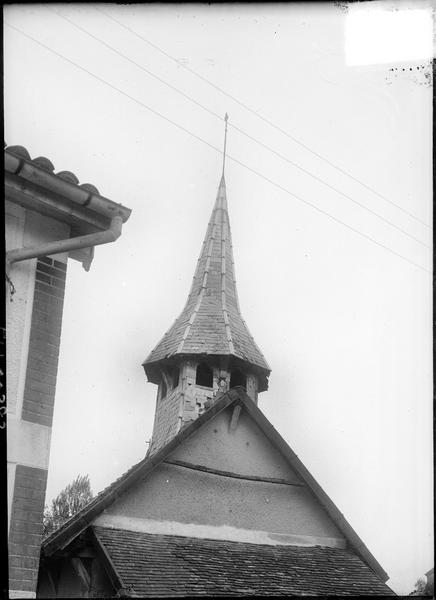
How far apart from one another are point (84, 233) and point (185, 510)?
5.11 meters

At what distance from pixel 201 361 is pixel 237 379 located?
0.94 m

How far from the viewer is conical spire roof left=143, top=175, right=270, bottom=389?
1636cm

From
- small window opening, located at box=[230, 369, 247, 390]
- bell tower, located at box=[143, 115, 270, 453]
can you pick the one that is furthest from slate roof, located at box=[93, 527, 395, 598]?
small window opening, located at box=[230, 369, 247, 390]

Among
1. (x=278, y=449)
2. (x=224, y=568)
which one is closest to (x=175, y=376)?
(x=278, y=449)

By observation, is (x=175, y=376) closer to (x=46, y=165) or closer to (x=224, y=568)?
(x=224, y=568)

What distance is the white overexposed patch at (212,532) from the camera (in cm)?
1034

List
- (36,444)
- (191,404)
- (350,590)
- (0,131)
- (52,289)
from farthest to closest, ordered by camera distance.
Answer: (191,404) → (350,590) → (52,289) → (36,444) → (0,131)

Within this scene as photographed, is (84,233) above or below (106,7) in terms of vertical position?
below

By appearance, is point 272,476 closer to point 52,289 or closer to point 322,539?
point 322,539

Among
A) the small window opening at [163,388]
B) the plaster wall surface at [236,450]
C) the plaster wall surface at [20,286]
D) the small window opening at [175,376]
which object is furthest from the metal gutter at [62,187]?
the small window opening at [163,388]

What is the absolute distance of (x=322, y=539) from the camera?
39.4 feet

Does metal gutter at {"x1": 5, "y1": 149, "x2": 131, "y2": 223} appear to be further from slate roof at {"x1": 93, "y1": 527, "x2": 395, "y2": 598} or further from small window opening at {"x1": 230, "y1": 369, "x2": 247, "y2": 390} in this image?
small window opening at {"x1": 230, "y1": 369, "x2": 247, "y2": 390}

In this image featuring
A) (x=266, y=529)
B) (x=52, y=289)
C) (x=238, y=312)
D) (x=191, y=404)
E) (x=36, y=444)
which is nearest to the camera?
(x=36, y=444)

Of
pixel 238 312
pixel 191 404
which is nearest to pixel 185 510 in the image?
pixel 191 404
